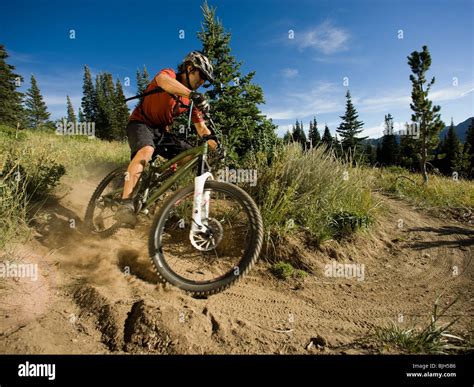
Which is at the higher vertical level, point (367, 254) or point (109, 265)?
point (109, 265)

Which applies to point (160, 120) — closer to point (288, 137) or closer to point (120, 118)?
point (288, 137)

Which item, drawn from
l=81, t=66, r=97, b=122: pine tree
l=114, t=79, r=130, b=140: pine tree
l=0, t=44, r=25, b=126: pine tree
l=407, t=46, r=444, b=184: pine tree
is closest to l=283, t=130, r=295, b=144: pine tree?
l=407, t=46, r=444, b=184: pine tree

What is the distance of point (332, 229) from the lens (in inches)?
191

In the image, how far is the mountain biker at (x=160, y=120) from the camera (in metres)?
3.29

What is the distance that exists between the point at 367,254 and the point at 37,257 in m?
5.26

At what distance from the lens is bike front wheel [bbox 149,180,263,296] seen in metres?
2.74

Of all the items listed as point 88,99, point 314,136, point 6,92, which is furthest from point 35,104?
point 314,136

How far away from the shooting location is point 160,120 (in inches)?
147

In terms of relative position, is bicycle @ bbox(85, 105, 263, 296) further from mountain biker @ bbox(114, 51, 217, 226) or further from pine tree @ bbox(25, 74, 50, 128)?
pine tree @ bbox(25, 74, 50, 128)

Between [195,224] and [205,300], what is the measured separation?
858 mm

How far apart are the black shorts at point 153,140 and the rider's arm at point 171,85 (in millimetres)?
816

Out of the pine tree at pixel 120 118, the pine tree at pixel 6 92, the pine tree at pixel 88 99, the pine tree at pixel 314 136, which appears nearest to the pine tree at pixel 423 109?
the pine tree at pixel 314 136

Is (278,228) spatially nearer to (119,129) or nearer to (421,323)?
(421,323)
